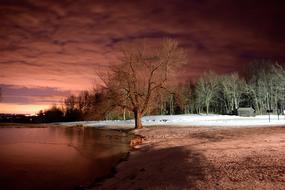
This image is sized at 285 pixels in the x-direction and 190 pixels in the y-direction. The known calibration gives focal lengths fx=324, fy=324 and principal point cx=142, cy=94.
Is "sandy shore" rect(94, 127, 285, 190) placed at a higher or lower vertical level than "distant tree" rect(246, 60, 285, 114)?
lower

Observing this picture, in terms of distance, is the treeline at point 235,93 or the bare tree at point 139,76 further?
the treeline at point 235,93

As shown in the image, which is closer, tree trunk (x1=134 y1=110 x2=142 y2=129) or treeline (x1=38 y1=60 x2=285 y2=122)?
tree trunk (x1=134 y1=110 x2=142 y2=129)

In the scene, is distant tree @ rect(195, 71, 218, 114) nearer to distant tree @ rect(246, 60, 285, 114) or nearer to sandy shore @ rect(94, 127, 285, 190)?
distant tree @ rect(246, 60, 285, 114)

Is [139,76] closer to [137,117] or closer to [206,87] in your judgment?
[137,117]

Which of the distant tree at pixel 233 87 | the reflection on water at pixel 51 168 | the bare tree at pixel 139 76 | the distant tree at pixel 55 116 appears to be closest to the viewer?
the reflection on water at pixel 51 168

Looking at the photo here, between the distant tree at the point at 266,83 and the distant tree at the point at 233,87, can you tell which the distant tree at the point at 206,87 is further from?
the distant tree at the point at 266,83

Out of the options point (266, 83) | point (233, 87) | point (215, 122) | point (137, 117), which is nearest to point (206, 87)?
point (233, 87)

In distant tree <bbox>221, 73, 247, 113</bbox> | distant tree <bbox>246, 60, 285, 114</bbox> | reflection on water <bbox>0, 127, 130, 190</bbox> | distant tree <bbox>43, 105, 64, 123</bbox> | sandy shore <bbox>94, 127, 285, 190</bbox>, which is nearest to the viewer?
sandy shore <bbox>94, 127, 285, 190</bbox>

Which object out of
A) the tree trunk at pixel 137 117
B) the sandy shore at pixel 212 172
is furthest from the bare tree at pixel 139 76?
the sandy shore at pixel 212 172

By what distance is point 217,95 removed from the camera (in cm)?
11306

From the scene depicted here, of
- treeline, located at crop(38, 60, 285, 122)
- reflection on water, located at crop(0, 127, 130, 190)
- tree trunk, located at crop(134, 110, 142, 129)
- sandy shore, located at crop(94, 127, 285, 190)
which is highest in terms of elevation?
treeline, located at crop(38, 60, 285, 122)

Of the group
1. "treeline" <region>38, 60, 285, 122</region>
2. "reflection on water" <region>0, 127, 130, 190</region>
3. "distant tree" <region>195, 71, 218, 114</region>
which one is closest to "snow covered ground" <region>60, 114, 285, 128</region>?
"treeline" <region>38, 60, 285, 122</region>

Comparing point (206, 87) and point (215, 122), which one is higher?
point (206, 87)

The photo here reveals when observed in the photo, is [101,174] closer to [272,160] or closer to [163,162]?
[163,162]
